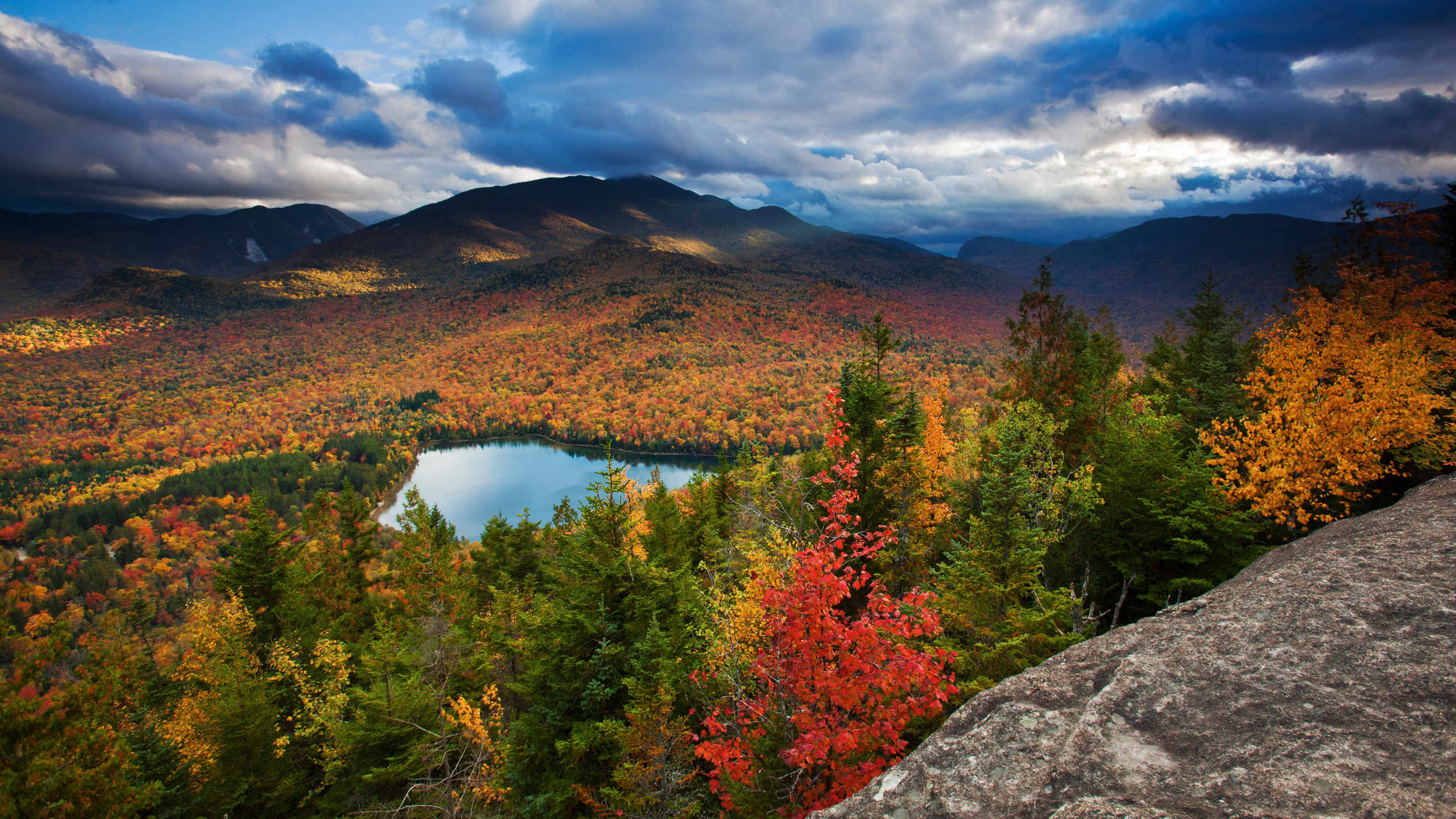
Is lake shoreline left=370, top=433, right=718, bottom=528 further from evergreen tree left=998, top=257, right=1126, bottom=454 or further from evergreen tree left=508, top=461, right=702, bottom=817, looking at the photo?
evergreen tree left=508, top=461, right=702, bottom=817


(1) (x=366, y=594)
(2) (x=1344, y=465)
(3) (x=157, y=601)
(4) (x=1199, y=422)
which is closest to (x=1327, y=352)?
(2) (x=1344, y=465)

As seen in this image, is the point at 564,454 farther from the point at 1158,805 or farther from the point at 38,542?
the point at 1158,805

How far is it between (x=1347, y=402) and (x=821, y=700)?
12.1m

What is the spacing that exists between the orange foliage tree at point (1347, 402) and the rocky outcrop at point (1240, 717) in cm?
531

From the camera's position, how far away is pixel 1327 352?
1181 centimetres

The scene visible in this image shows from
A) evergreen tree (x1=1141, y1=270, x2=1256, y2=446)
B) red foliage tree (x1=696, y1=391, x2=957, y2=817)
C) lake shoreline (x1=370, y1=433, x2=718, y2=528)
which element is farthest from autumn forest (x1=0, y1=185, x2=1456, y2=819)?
lake shoreline (x1=370, y1=433, x2=718, y2=528)

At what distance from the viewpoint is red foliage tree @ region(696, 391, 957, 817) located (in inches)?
279

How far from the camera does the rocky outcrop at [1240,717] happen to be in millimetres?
3391

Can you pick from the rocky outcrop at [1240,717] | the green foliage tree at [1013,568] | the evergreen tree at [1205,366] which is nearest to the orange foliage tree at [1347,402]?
the evergreen tree at [1205,366]

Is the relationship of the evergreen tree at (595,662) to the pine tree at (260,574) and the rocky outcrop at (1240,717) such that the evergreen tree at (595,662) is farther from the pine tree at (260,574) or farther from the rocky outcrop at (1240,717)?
the pine tree at (260,574)

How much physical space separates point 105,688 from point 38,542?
15044cm

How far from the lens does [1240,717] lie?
411 cm

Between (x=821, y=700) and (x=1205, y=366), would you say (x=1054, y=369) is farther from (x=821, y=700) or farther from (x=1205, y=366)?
(x=821, y=700)

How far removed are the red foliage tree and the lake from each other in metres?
83.4
